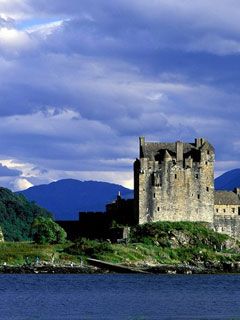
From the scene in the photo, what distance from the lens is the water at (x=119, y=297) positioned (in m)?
89.3

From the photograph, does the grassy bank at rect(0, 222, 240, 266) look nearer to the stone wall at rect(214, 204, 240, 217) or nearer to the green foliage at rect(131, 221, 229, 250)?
the green foliage at rect(131, 221, 229, 250)

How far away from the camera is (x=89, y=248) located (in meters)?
145

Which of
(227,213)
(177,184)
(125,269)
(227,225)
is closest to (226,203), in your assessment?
(227,213)

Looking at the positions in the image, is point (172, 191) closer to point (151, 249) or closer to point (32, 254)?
point (151, 249)

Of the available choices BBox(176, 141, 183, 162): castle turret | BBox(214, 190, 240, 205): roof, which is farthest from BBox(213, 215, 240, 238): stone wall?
BBox(176, 141, 183, 162): castle turret

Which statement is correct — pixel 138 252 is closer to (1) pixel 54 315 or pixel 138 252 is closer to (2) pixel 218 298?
(2) pixel 218 298

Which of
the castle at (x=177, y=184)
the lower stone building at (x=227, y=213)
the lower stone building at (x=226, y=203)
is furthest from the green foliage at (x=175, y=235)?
the lower stone building at (x=226, y=203)

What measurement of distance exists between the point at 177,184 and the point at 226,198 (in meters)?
10.5

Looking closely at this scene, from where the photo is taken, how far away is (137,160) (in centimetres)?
15188

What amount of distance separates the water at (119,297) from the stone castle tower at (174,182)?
13.1m

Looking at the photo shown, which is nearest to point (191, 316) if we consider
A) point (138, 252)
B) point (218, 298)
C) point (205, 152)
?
point (218, 298)

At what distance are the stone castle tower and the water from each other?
1307 cm

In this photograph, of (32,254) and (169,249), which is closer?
(32,254)

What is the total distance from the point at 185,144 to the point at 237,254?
53.2 ft
